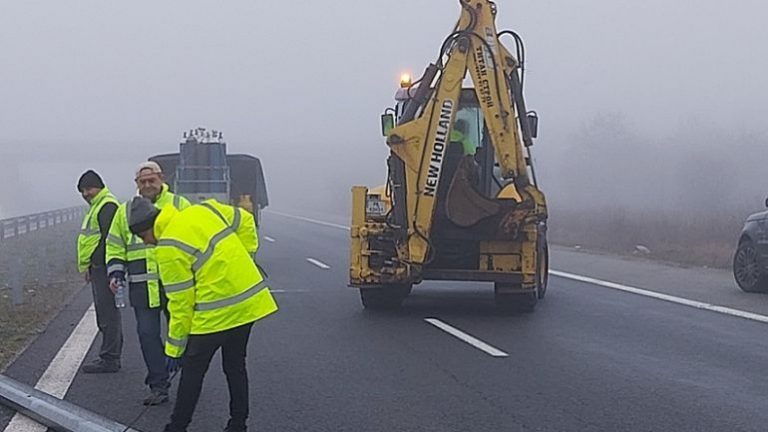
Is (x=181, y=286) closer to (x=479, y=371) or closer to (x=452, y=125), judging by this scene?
(x=479, y=371)

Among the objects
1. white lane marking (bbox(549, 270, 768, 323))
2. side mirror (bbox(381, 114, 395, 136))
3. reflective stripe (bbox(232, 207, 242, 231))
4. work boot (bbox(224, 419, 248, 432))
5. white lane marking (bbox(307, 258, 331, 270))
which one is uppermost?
side mirror (bbox(381, 114, 395, 136))

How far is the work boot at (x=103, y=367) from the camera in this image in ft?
32.3

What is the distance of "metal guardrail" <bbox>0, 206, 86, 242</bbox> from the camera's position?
29297 millimetres

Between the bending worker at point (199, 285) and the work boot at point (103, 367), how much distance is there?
3.23 m

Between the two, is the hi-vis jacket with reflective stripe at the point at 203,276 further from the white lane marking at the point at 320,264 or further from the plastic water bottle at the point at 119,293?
the white lane marking at the point at 320,264

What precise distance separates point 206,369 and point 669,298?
1037 centimetres

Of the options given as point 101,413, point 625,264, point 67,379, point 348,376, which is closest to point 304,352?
point 348,376

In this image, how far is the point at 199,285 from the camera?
641cm

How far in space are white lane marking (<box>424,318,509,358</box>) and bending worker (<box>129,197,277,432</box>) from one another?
448cm

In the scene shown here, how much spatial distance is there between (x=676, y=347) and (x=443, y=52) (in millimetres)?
4759

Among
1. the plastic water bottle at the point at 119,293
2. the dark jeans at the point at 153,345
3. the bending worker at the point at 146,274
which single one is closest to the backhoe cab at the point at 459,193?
the plastic water bottle at the point at 119,293

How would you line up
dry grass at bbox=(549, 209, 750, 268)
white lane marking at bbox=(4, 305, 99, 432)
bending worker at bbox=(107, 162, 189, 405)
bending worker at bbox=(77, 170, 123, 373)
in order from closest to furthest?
white lane marking at bbox=(4, 305, 99, 432), bending worker at bbox=(107, 162, 189, 405), bending worker at bbox=(77, 170, 123, 373), dry grass at bbox=(549, 209, 750, 268)

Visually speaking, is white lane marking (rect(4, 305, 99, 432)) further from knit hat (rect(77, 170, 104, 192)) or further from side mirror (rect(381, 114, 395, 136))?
side mirror (rect(381, 114, 395, 136))

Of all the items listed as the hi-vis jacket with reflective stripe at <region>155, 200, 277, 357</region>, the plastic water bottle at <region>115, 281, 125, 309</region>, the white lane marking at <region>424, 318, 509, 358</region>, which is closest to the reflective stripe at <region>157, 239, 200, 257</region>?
the hi-vis jacket with reflective stripe at <region>155, 200, 277, 357</region>
